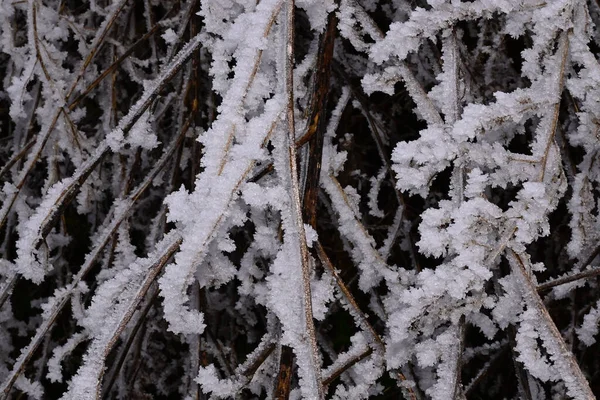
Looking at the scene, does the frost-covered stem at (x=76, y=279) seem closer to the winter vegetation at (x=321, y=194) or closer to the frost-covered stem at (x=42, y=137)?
the winter vegetation at (x=321, y=194)

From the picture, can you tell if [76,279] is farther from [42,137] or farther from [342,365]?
[342,365]

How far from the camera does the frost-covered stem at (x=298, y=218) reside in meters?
0.70

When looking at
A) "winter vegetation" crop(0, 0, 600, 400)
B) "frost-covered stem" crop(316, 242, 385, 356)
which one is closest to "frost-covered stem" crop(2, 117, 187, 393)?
"winter vegetation" crop(0, 0, 600, 400)

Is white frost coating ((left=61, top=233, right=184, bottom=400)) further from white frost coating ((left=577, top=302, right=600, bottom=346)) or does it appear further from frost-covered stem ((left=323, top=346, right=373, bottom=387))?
white frost coating ((left=577, top=302, right=600, bottom=346))

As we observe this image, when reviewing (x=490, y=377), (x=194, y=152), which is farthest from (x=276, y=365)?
(x=490, y=377)

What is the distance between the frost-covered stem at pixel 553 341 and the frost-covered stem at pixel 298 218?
33cm

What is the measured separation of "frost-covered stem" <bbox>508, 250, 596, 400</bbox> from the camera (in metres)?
0.74

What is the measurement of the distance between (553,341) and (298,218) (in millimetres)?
413

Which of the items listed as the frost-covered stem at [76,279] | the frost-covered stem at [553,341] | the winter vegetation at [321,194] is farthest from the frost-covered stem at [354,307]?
the frost-covered stem at [76,279]

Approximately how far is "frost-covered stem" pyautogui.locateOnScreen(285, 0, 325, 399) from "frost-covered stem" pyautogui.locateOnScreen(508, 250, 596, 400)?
0.33 metres

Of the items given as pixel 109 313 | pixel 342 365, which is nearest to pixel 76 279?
pixel 109 313

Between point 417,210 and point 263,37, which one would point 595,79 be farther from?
point 417,210

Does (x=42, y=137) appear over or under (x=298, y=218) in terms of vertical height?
over

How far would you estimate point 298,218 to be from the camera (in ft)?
2.40
